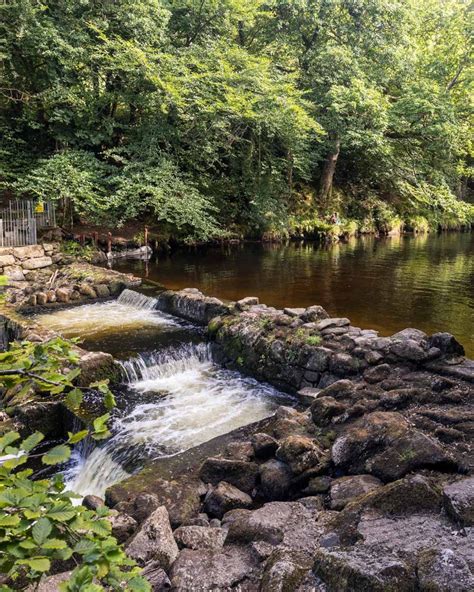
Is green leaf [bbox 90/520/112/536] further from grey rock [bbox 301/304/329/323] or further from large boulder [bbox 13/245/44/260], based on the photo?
large boulder [bbox 13/245/44/260]

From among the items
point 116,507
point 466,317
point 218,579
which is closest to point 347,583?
point 218,579

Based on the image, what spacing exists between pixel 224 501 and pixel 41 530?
10.3ft

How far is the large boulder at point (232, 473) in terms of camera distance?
4.47 m

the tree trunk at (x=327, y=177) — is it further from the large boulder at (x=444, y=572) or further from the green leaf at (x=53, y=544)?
the green leaf at (x=53, y=544)

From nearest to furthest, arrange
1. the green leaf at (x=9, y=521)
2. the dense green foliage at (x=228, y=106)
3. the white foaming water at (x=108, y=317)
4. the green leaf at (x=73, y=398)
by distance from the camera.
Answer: the green leaf at (x=9, y=521), the green leaf at (x=73, y=398), the white foaming water at (x=108, y=317), the dense green foliage at (x=228, y=106)

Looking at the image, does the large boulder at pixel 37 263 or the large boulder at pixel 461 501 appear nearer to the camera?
the large boulder at pixel 461 501

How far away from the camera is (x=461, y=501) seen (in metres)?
2.95

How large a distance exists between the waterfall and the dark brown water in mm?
1897

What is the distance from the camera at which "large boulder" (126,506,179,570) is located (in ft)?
11.0

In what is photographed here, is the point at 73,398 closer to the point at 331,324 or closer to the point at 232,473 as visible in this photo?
the point at 232,473

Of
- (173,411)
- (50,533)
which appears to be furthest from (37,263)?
(50,533)

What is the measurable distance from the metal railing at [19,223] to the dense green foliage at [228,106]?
57 cm

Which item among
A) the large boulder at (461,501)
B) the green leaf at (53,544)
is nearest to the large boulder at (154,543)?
the large boulder at (461,501)

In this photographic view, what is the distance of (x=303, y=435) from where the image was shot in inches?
199
